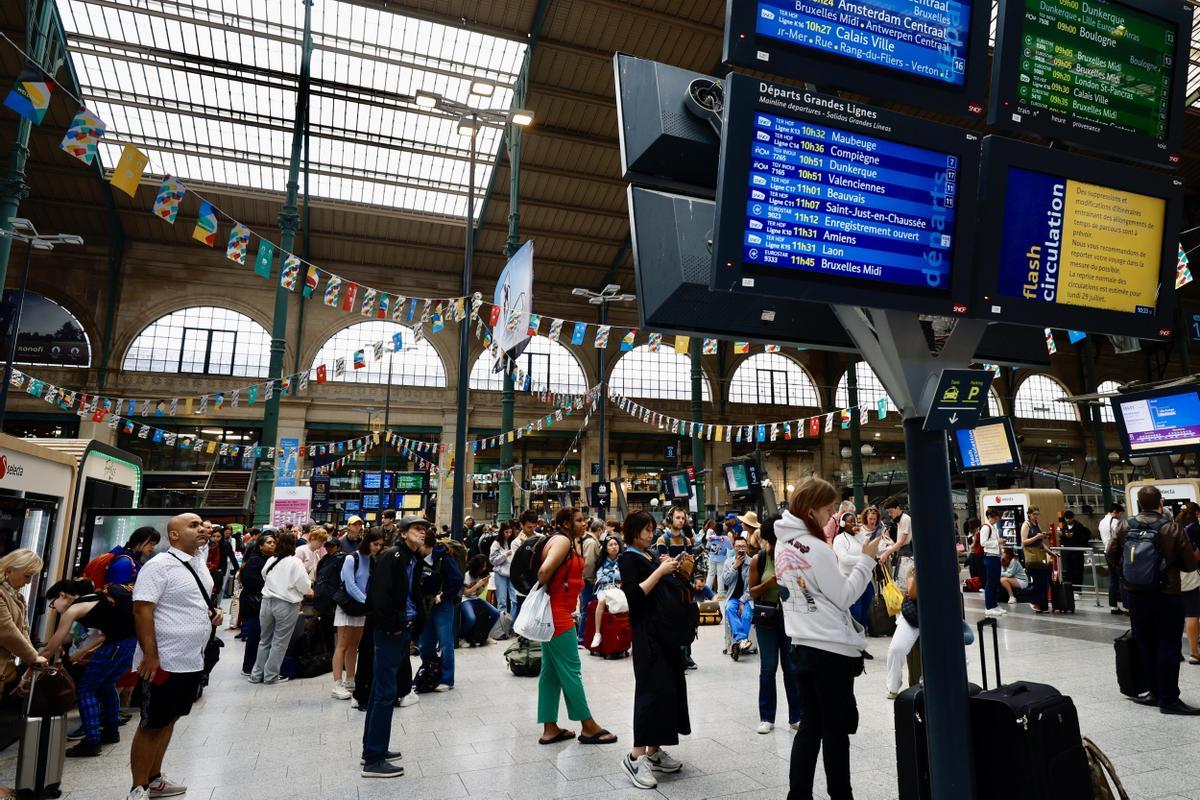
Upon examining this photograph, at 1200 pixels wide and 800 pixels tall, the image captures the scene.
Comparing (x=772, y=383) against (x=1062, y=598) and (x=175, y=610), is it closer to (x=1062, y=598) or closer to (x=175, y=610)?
(x=1062, y=598)

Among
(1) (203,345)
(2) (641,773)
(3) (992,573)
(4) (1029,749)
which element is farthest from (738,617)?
(1) (203,345)

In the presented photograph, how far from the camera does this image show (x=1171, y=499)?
12.4m

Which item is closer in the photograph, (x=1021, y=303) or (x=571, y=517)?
(x=1021, y=303)

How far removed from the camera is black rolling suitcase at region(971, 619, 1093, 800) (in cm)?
229

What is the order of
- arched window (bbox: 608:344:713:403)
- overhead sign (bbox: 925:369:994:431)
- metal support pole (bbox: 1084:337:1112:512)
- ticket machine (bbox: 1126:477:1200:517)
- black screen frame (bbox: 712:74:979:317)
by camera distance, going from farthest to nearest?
1. arched window (bbox: 608:344:713:403)
2. metal support pole (bbox: 1084:337:1112:512)
3. ticket machine (bbox: 1126:477:1200:517)
4. overhead sign (bbox: 925:369:994:431)
5. black screen frame (bbox: 712:74:979:317)

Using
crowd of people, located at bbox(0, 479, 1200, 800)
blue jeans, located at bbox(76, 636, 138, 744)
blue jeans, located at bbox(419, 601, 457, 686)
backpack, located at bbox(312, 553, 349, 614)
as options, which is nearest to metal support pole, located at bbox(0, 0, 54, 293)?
crowd of people, located at bbox(0, 479, 1200, 800)

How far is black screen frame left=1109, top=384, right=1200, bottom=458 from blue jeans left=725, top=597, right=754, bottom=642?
8.85 meters

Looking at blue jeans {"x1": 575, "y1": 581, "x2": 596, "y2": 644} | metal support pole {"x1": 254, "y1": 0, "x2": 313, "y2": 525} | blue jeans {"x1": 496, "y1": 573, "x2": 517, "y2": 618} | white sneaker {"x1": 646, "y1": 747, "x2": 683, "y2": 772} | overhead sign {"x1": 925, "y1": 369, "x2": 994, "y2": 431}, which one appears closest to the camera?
overhead sign {"x1": 925, "y1": 369, "x2": 994, "y2": 431}

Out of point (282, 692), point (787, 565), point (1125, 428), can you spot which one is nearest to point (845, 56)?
point (787, 565)

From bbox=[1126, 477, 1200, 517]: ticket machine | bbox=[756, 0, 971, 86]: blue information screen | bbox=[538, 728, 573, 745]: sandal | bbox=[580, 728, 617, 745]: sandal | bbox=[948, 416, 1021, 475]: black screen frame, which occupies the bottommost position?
bbox=[538, 728, 573, 745]: sandal

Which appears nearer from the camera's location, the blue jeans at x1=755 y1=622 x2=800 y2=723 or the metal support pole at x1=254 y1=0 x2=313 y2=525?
the blue jeans at x1=755 y1=622 x2=800 y2=723

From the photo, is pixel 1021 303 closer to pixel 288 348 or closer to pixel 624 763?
pixel 624 763

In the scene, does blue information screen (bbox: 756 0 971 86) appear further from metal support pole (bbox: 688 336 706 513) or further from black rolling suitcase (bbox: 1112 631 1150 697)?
metal support pole (bbox: 688 336 706 513)

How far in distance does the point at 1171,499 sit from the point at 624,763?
1350 centimetres
